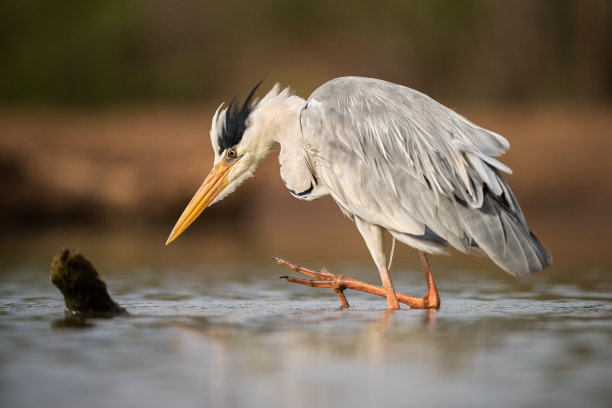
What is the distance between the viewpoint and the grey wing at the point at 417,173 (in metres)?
7.06

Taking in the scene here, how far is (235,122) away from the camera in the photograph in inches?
321

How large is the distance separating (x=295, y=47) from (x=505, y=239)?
75.2ft

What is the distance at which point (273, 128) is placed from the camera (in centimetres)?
804

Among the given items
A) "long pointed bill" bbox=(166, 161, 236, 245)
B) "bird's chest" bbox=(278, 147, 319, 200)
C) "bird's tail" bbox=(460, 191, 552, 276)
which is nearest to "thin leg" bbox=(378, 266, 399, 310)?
"bird's tail" bbox=(460, 191, 552, 276)

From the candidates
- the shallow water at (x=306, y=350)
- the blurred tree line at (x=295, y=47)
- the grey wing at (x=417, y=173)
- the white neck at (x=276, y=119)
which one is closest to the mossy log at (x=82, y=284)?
the shallow water at (x=306, y=350)

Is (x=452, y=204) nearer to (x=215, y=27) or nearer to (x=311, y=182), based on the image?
(x=311, y=182)

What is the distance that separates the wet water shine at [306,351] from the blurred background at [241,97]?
389 cm

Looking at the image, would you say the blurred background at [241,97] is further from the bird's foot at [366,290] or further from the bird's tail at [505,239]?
the bird's tail at [505,239]

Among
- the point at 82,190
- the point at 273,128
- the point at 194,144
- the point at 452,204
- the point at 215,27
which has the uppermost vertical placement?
the point at 215,27

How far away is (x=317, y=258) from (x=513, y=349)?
6.50m

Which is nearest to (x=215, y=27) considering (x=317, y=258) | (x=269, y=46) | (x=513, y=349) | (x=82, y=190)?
(x=269, y=46)

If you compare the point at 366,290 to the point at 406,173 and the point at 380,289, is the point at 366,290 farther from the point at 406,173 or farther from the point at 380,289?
the point at 406,173

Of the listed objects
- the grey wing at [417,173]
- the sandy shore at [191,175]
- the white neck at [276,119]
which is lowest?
the grey wing at [417,173]

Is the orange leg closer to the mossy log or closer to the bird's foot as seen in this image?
the bird's foot
